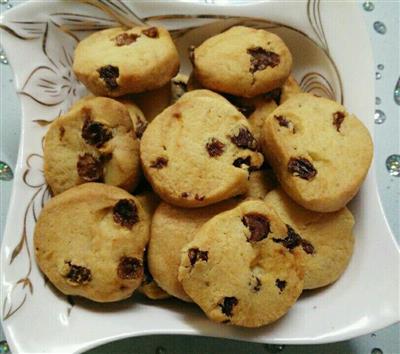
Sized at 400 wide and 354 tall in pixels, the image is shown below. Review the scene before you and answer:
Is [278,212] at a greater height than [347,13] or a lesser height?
lesser

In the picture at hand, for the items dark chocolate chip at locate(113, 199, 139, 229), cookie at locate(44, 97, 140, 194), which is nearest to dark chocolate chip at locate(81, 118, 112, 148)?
cookie at locate(44, 97, 140, 194)

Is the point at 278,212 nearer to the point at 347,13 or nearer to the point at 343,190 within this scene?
the point at 343,190

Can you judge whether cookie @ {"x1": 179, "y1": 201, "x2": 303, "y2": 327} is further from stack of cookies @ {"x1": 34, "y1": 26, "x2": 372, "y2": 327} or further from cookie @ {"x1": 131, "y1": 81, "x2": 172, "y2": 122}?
cookie @ {"x1": 131, "y1": 81, "x2": 172, "y2": 122}

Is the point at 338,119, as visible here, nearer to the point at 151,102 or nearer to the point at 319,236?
the point at 319,236

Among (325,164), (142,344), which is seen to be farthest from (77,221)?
(325,164)

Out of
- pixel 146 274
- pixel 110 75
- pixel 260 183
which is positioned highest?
pixel 110 75

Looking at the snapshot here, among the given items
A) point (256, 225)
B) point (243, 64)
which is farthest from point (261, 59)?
point (256, 225)
